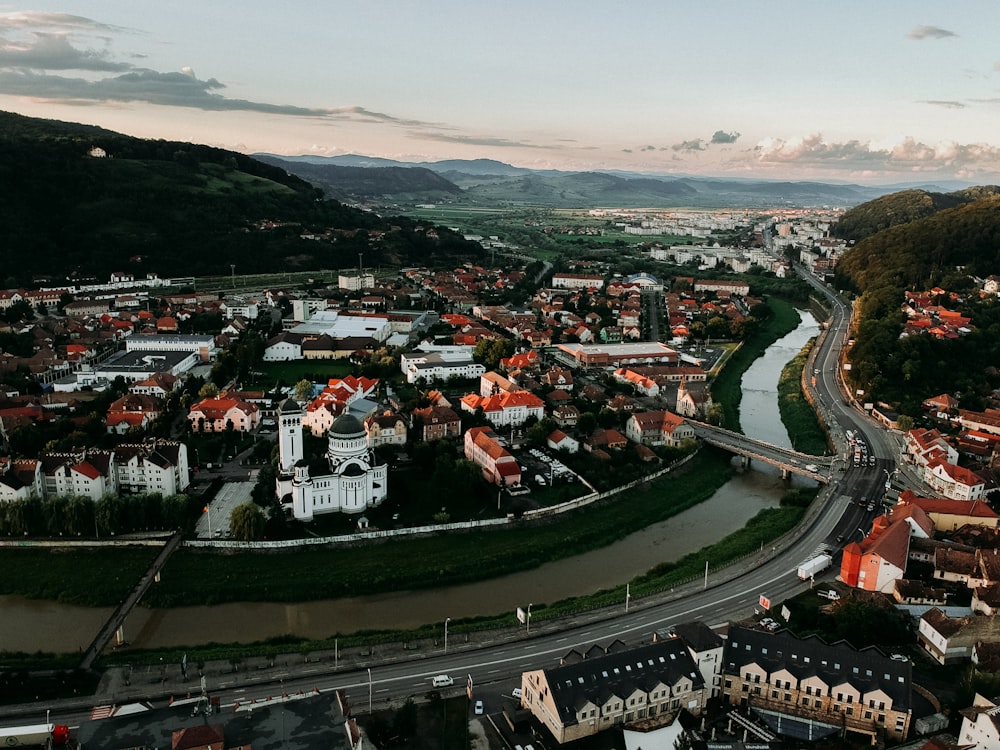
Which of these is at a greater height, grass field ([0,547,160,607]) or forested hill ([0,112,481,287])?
forested hill ([0,112,481,287])

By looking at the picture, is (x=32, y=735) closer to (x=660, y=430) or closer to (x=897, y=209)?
(x=660, y=430)

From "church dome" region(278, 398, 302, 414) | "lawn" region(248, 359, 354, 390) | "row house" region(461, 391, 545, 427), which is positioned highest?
"church dome" region(278, 398, 302, 414)

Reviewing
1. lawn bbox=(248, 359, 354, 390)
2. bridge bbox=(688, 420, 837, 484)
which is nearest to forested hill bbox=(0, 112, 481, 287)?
lawn bbox=(248, 359, 354, 390)

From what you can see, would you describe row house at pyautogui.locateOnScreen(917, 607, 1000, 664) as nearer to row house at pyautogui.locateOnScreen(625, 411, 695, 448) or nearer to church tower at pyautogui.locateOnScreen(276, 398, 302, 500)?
row house at pyautogui.locateOnScreen(625, 411, 695, 448)

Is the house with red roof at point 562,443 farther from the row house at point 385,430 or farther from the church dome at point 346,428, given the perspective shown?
the church dome at point 346,428

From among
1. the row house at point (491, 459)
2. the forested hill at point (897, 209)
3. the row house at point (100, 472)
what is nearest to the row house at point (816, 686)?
the row house at point (491, 459)
